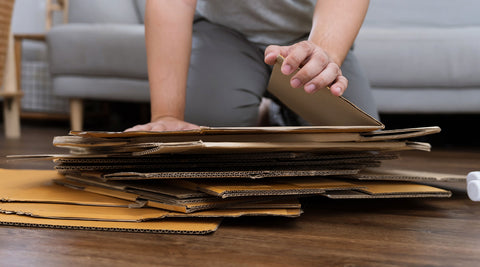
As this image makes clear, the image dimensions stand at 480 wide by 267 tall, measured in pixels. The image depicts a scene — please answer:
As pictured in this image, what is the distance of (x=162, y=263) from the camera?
1.26 ft

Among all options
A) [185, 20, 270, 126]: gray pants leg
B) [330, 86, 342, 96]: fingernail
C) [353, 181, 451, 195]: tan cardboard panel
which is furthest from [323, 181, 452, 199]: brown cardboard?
[185, 20, 270, 126]: gray pants leg

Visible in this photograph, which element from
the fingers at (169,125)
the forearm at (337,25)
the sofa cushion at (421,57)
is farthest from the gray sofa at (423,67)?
the fingers at (169,125)

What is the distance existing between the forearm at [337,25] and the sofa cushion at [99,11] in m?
1.75

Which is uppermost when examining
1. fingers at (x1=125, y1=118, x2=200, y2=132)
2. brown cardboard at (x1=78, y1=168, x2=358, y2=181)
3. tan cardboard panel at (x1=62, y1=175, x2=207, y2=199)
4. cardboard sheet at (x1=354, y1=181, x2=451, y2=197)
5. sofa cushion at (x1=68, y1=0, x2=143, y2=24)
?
sofa cushion at (x1=68, y1=0, x2=143, y2=24)

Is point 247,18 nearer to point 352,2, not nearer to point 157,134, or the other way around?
point 352,2

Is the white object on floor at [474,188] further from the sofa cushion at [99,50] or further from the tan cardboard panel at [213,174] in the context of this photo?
the sofa cushion at [99,50]

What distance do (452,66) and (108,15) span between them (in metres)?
1.50

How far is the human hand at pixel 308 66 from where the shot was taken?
1.67ft

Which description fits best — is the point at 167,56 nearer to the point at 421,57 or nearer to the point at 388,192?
the point at 388,192

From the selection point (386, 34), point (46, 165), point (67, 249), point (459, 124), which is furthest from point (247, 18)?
point (459, 124)

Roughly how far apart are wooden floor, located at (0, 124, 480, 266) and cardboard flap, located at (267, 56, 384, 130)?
0.11 meters

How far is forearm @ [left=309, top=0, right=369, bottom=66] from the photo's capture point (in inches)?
26.8

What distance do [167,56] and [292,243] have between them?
43 centimetres

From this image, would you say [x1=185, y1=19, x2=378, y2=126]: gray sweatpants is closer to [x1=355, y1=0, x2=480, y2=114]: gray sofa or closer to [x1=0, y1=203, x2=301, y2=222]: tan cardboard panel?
[x1=0, y1=203, x2=301, y2=222]: tan cardboard panel
